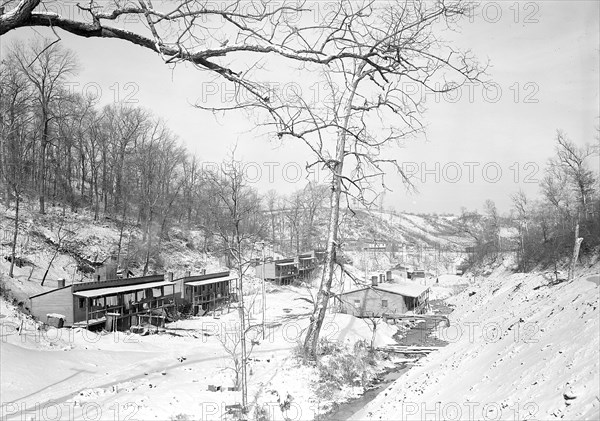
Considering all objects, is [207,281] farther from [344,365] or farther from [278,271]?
[344,365]

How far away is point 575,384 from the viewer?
8.96 metres

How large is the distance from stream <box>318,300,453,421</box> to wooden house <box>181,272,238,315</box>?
16.5 m

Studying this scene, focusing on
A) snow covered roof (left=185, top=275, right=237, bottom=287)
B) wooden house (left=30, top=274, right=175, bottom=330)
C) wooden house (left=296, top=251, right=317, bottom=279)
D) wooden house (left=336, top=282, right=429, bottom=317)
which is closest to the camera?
wooden house (left=30, top=274, right=175, bottom=330)

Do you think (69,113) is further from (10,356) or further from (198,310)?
(10,356)

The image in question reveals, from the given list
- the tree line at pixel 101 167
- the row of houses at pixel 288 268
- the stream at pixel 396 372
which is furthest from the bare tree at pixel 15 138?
the stream at pixel 396 372

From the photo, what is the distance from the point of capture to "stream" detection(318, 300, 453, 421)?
54.9 ft

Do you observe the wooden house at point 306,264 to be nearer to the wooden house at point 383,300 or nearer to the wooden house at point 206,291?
the wooden house at point 206,291

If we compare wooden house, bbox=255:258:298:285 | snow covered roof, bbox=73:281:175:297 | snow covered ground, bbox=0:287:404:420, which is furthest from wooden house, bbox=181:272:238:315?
snow covered ground, bbox=0:287:404:420

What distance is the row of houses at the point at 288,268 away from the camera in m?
59.7

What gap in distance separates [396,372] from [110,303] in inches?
860

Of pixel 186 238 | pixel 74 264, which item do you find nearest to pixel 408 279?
pixel 186 238

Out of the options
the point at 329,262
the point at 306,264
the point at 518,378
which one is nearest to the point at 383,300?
the point at 306,264

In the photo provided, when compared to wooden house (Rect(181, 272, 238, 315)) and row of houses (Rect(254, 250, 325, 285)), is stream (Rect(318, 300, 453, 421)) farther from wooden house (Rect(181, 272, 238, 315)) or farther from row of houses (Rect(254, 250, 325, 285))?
row of houses (Rect(254, 250, 325, 285))

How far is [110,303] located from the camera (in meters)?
34.6
